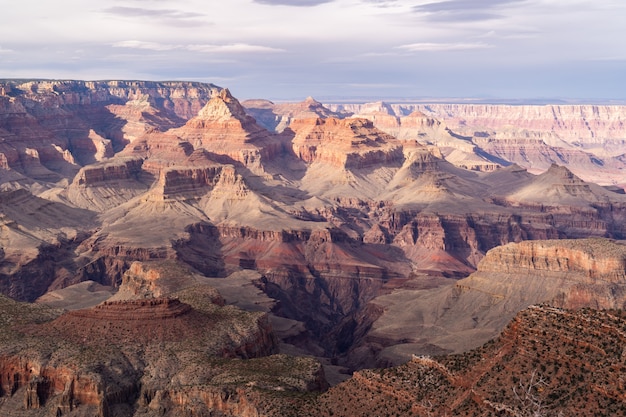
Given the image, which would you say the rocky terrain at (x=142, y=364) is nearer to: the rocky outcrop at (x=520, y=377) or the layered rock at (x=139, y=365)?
the layered rock at (x=139, y=365)

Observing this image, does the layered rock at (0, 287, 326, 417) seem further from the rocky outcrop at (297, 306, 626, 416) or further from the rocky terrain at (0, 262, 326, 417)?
the rocky outcrop at (297, 306, 626, 416)

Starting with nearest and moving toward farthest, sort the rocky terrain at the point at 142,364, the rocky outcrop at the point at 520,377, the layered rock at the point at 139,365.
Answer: the rocky outcrop at the point at 520,377 < the rocky terrain at the point at 142,364 < the layered rock at the point at 139,365

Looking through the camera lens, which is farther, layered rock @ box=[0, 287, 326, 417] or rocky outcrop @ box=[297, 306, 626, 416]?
layered rock @ box=[0, 287, 326, 417]

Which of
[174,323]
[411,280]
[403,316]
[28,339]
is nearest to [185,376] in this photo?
[174,323]

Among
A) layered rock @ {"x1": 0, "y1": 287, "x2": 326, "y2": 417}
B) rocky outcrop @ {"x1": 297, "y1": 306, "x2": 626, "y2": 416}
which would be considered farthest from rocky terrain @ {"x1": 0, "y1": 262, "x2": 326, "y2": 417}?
rocky outcrop @ {"x1": 297, "y1": 306, "x2": 626, "y2": 416}

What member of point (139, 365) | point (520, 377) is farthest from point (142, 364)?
point (520, 377)

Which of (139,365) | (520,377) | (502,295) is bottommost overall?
(502,295)

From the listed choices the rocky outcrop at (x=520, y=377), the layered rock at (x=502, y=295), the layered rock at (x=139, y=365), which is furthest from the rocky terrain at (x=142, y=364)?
the layered rock at (x=502, y=295)

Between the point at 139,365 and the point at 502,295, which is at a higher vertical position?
the point at 139,365

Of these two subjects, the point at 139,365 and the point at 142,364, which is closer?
the point at 139,365

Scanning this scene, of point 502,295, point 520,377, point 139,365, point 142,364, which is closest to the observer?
point 520,377

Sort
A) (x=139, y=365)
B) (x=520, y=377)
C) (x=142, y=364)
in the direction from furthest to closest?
(x=142, y=364) → (x=139, y=365) → (x=520, y=377)

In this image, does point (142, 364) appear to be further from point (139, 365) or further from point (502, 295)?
point (502, 295)
